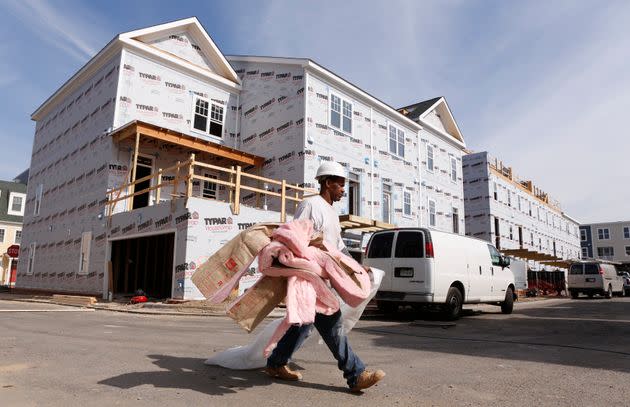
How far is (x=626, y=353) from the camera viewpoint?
615 centimetres

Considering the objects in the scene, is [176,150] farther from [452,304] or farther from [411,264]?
[452,304]

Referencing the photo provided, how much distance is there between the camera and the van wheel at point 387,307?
1162cm

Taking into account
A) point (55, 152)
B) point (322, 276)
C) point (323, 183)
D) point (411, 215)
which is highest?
point (55, 152)

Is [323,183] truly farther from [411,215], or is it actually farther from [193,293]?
[411,215]

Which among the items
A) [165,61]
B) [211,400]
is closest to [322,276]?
[211,400]

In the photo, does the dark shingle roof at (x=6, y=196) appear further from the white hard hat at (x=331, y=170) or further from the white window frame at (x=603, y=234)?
the white window frame at (x=603, y=234)

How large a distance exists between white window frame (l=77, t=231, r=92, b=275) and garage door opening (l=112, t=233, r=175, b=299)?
1.25 m

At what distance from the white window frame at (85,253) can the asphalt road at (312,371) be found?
10.2 m

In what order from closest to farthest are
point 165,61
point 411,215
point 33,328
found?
point 33,328 < point 165,61 < point 411,215

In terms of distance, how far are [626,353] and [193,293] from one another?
10.7m

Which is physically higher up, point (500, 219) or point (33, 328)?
point (500, 219)

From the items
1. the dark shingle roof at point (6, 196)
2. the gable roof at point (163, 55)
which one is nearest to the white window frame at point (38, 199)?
the gable roof at point (163, 55)

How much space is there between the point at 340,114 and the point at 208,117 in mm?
6001

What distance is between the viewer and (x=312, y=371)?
4.60m
